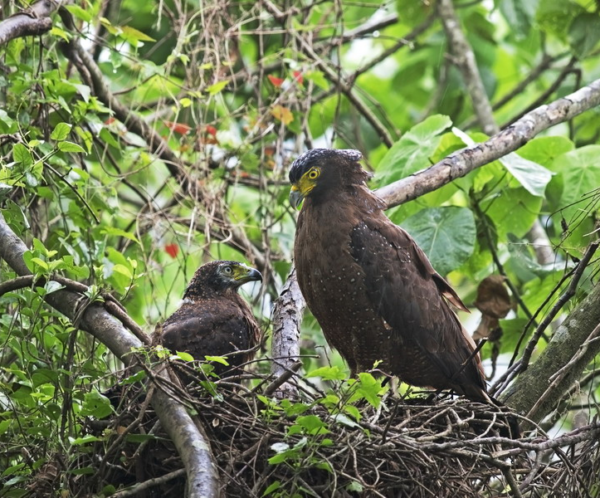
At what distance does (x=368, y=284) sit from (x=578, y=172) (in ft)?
5.68

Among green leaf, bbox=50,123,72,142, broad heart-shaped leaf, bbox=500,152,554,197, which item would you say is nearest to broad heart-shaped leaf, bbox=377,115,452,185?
broad heart-shaped leaf, bbox=500,152,554,197

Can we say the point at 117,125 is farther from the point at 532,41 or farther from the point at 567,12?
the point at 532,41

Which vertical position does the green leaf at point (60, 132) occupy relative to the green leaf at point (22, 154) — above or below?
above

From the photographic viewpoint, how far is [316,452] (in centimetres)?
385

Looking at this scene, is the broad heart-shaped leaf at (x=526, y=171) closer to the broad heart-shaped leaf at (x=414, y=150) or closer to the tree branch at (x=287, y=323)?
the broad heart-shaped leaf at (x=414, y=150)

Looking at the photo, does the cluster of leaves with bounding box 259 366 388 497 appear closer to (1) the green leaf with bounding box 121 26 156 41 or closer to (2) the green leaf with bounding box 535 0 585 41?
(1) the green leaf with bounding box 121 26 156 41

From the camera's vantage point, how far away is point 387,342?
16.5 feet

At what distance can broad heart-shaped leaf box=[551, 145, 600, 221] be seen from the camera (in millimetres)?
5758

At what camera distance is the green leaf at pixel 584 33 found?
7305 mm

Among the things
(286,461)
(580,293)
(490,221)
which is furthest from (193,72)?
(286,461)

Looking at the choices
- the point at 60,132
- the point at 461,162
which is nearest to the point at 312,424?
the point at 60,132

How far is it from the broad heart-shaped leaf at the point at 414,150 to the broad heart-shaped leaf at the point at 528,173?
426mm

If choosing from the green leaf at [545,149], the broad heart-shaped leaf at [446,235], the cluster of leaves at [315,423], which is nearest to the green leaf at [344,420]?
the cluster of leaves at [315,423]

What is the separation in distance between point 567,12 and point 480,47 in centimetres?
152
